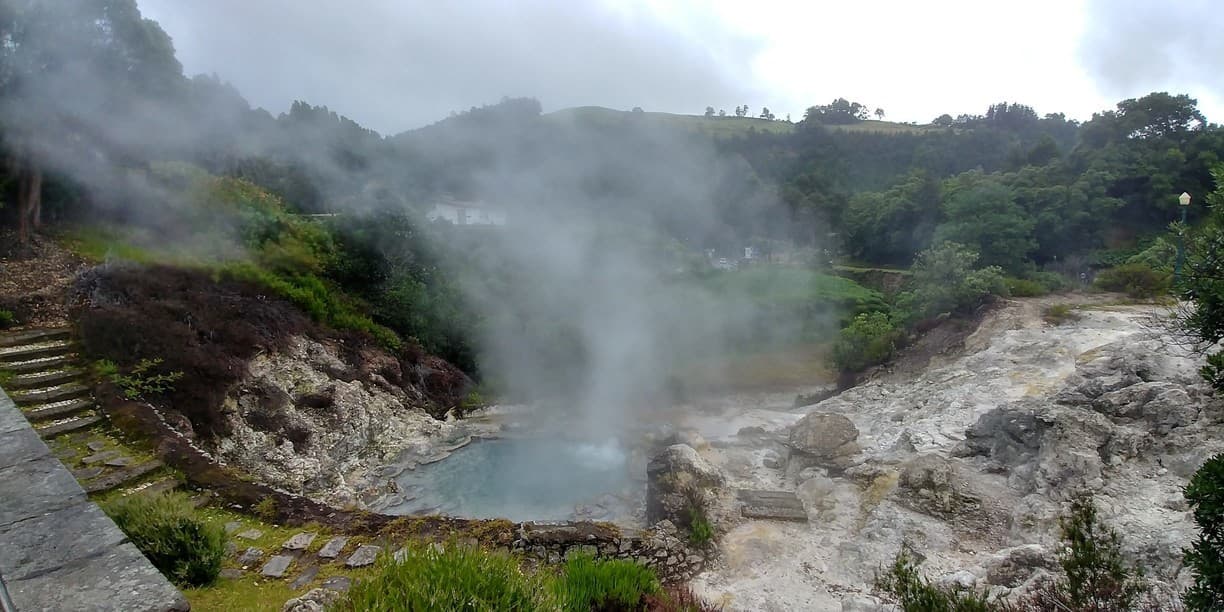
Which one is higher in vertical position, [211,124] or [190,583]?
[211,124]

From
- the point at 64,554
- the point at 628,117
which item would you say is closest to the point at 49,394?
the point at 64,554

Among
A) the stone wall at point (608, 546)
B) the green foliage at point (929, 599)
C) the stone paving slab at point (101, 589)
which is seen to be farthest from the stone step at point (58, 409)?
the green foliage at point (929, 599)

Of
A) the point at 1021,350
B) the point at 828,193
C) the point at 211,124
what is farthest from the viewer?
the point at 828,193

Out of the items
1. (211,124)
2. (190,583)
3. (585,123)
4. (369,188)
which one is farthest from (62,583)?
(585,123)

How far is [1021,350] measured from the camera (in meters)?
11.1

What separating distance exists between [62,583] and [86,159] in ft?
39.0

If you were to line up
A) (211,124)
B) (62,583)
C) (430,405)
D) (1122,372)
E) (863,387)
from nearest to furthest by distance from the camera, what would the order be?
(62,583) → (1122,372) → (430,405) → (863,387) → (211,124)

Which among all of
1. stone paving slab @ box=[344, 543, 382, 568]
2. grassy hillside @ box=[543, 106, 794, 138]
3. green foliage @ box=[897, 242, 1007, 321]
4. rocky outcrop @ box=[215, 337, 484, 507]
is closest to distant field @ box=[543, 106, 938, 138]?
grassy hillside @ box=[543, 106, 794, 138]

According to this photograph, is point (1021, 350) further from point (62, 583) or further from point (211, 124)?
point (211, 124)

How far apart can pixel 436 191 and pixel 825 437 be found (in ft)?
47.7

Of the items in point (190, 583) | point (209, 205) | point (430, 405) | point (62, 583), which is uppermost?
point (209, 205)

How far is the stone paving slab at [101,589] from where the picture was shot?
279 centimetres

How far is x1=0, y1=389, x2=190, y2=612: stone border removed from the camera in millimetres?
2842

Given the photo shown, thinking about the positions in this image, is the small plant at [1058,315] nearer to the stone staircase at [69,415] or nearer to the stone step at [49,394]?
the stone staircase at [69,415]
